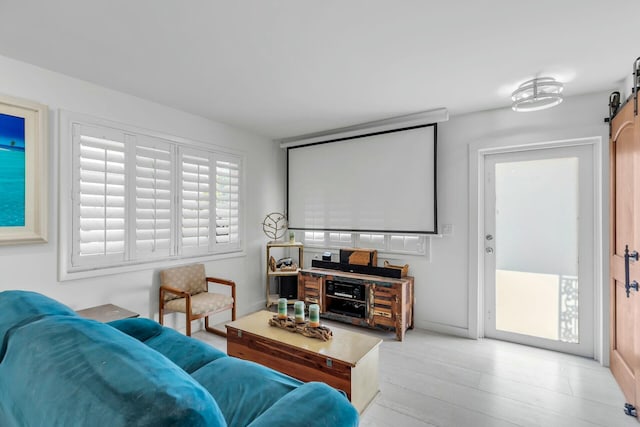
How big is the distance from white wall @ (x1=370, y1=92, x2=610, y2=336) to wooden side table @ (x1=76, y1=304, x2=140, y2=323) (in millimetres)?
2902

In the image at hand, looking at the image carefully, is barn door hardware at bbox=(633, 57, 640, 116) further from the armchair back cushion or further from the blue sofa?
the armchair back cushion

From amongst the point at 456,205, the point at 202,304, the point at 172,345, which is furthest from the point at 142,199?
the point at 456,205

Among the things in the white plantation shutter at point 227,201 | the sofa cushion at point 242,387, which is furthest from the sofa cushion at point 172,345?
the white plantation shutter at point 227,201

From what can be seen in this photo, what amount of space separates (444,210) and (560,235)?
108 cm

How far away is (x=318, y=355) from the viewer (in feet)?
6.52

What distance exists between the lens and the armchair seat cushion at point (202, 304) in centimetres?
287

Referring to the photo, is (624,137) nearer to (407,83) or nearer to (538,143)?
(538,143)

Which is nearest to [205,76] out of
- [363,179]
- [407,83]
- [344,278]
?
[407,83]

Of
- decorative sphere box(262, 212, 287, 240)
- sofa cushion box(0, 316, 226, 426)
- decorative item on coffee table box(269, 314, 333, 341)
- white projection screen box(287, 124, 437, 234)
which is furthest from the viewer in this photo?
decorative sphere box(262, 212, 287, 240)

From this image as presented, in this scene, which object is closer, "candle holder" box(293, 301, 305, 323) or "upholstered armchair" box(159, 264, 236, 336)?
"candle holder" box(293, 301, 305, 323)

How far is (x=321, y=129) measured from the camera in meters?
4.07

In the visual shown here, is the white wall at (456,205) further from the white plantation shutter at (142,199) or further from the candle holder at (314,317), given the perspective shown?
the white plantation shutter at (142,199)

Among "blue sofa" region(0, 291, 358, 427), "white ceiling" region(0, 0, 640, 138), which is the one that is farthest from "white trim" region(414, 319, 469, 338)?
"blue sofa" region(0, 291, 358, 427)

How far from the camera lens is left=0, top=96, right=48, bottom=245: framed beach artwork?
6.96ft
